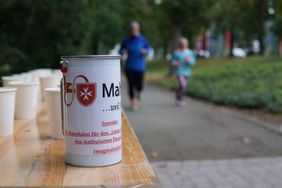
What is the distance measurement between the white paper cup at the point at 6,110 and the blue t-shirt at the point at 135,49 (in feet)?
25.2

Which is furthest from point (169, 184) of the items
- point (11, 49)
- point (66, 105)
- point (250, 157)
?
point (11, 49)

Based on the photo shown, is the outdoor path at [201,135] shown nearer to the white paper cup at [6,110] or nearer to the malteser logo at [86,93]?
the white paper cup at [6,110]

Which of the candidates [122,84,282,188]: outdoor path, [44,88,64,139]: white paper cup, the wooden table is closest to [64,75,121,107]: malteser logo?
the wooden table

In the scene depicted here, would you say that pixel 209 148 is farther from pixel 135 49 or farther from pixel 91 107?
pixel 91 107

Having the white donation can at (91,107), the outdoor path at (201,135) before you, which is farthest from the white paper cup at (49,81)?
the outdoor path at (201,135)

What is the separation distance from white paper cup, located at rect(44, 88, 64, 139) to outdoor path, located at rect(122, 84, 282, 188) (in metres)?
2.64

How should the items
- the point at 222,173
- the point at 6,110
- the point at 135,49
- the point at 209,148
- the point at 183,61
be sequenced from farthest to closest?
the point at 183,61 < the point at 135,49 < the point at 209,148 < the point at 222,173 < the point at 6,110

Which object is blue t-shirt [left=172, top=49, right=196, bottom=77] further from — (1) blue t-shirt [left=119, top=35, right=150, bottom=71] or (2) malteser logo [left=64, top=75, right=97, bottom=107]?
(2) malteser logo [left=64, top=75, right=97, bottom=107]

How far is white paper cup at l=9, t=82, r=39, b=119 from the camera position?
10.2ft

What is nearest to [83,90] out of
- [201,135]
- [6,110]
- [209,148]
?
[6,110]

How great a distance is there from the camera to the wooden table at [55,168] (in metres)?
1.84

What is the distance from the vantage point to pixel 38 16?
1141cm

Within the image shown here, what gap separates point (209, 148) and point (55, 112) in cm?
457

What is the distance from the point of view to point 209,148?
691 centimetres
